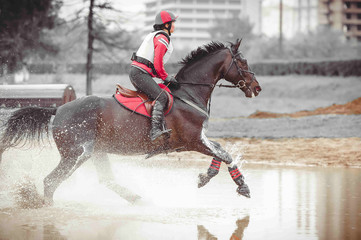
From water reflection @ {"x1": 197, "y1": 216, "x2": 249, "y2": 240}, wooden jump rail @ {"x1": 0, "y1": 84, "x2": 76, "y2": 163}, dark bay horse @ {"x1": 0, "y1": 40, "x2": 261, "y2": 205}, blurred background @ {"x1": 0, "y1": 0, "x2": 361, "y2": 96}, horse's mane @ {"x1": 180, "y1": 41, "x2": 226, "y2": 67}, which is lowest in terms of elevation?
water reflection @ {"x1": 197, "y1": 216, "x2": 249, "y2": 240}

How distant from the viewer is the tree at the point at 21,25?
33.9 metres

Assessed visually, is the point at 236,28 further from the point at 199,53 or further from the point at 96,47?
the point at 199,53

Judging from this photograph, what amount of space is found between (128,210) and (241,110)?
2492 centimetres

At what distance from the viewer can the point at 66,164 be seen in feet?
29.9

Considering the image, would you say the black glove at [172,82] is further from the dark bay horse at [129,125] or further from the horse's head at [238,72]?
the horse's head at [238,72]

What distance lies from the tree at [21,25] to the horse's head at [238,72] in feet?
80.5

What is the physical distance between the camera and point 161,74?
9.52 metres

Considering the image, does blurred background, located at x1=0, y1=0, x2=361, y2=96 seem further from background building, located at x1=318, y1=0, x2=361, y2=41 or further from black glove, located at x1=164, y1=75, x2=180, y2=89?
background building, located at x1=318, y1=0, x2=361, y2=41

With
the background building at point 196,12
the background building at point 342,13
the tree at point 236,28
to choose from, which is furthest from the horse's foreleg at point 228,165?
the background building at point 196,12

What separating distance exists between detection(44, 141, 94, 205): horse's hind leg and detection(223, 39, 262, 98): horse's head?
265 centimetres

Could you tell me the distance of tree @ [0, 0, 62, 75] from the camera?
33.9 m

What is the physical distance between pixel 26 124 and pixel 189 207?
2.99 meters

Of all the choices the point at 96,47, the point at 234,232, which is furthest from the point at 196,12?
the point at 234,232

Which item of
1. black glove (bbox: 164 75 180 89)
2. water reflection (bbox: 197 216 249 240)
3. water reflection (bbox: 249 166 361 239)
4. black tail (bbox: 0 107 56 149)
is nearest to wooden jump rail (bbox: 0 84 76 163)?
water reflection (bbox: 249 166 361 239)
